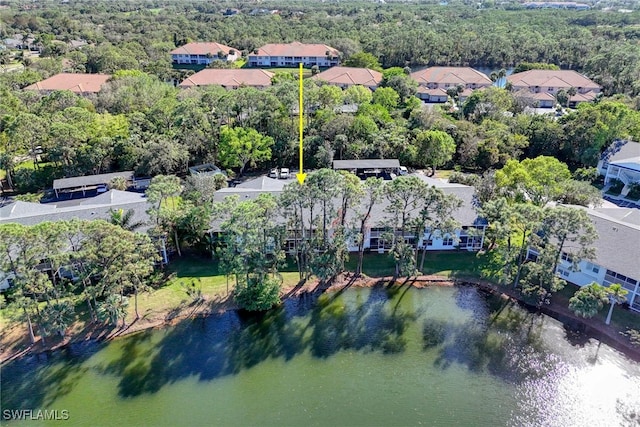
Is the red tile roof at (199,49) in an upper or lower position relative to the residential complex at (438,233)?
upper

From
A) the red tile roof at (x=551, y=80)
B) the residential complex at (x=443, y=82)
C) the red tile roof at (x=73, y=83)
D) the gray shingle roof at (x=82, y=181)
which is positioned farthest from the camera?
the red tile roof at (x=551, y=80)

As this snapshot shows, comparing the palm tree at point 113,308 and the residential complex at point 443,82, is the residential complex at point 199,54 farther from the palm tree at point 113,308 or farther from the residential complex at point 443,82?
the palm tree at point 113,308

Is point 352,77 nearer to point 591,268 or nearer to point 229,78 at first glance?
point 229,78

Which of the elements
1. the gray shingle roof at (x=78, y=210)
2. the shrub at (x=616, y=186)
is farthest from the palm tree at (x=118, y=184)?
the shrub at (x=616, y=186)

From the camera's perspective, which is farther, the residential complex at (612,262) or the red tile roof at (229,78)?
the red tile roof at (229,78)

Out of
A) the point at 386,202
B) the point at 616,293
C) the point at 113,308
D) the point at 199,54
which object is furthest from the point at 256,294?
the point at 199,54

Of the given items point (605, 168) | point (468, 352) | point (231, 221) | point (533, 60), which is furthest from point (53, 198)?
point (533, 60)

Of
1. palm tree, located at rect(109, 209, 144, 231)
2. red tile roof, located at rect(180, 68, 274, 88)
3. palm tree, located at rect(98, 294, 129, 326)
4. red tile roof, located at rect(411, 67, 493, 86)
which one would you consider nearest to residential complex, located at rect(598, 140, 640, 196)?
red tile roof, located at rect(411, 67, 493, 86)

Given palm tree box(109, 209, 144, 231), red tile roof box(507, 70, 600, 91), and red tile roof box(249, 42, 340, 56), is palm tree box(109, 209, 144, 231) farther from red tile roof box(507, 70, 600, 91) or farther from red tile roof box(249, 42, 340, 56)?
red tile roof box(249, 42, 340, 56)
